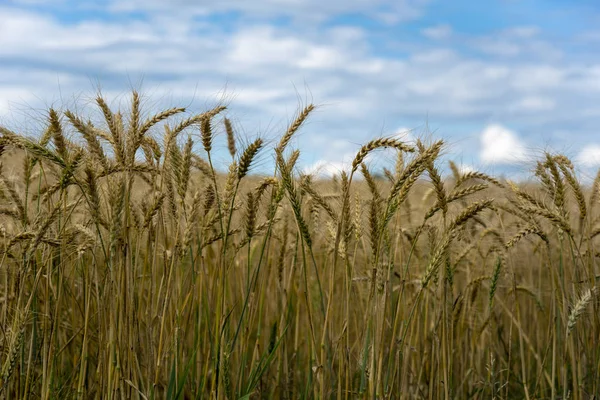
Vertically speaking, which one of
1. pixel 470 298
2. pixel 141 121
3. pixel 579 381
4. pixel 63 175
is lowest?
pixel 579 381

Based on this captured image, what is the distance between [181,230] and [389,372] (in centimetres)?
117

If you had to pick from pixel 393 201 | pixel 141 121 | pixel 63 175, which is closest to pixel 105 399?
pixel 63 175

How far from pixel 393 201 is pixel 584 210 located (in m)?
1.40

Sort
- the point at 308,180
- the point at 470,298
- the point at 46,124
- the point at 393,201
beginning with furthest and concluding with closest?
the point at 470,298 → the point at 308,180 → the point at 46,124 → the point at 393,201

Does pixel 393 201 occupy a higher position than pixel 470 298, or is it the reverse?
pixel 393 201

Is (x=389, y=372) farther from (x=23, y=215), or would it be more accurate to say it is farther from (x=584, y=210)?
(x=23, y=215)

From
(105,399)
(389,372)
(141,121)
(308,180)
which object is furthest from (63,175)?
(389,372)

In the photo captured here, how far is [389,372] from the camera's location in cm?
297

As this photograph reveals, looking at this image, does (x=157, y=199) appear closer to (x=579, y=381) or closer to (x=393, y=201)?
(x=393, y=201)

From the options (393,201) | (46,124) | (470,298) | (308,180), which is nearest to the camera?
(393,201)

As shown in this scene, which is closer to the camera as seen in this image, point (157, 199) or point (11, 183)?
point (157, 199)

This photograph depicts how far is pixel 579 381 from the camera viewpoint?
11.0 feet

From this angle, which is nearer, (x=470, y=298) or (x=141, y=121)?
Result: (x=141, y=121)

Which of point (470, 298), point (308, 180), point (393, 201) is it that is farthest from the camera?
point (470, 298)
